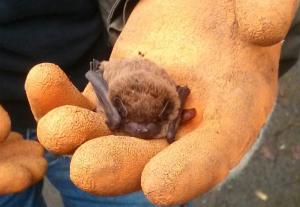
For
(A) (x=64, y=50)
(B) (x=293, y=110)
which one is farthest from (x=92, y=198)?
(B) (x=293, y=110)

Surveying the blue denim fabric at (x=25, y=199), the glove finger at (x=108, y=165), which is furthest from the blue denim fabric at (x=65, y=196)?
the glove finger at (x=108, y=165)

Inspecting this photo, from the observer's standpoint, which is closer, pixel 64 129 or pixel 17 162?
pixel 64 129

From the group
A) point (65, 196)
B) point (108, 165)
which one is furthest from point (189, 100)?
point (65, 196)

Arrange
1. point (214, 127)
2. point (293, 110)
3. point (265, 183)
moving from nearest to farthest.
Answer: point (214, 127) < point (265, 183) < point (293, 110)

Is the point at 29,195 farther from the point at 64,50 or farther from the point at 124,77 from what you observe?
the point at 124,77

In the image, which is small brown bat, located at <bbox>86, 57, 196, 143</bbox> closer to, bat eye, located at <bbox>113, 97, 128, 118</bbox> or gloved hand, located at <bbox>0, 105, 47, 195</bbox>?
bat eye, located at <bbox>113, 97, 128, 118</bbox>

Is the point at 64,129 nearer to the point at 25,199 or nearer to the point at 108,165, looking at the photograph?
the point at 108,165
